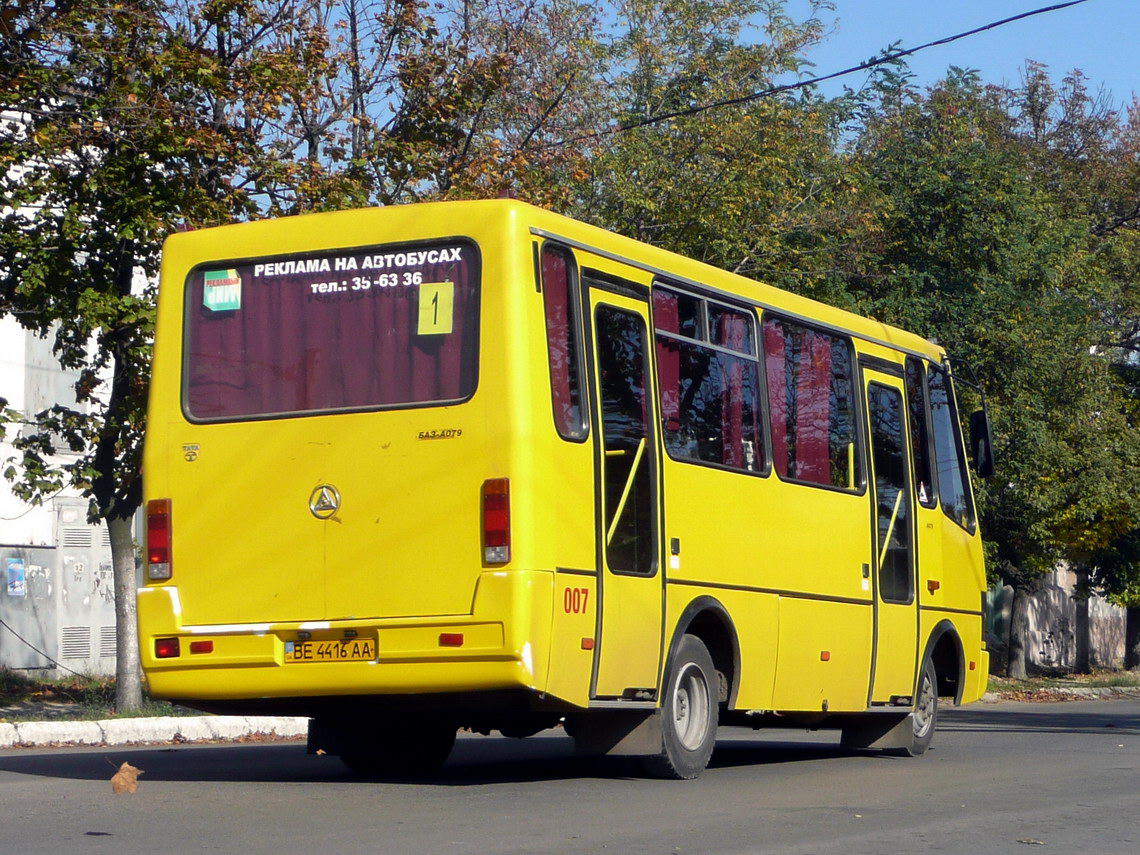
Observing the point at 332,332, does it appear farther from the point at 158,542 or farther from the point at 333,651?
the point at 333,651

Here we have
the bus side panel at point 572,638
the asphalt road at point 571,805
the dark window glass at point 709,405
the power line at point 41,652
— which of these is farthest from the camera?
the power line at point 41,652

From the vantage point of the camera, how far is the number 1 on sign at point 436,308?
9289 mm

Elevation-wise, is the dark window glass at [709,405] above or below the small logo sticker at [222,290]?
below

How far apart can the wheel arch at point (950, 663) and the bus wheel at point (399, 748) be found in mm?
4697

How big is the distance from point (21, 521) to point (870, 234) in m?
14.2

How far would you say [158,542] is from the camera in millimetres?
9828

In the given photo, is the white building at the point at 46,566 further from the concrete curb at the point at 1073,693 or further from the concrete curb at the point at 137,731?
the concrete curb at the point at 1073,693

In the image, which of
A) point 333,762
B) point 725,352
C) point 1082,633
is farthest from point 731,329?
point 1082,633

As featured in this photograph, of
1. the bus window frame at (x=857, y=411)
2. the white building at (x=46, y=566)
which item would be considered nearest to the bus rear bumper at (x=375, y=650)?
the bus window frame at (x=857, y=411)

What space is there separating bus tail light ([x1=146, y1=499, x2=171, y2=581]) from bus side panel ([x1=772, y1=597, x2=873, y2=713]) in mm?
4108

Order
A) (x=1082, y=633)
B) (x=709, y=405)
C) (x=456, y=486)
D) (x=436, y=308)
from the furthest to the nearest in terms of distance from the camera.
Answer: (x=1082, y=633) → (x=709, y=405) → (x=436, y=308) → (x=456, y=486)

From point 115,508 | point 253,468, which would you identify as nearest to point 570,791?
point 253,468

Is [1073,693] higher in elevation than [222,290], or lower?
lower

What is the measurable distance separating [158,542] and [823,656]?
4805 mm
